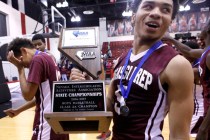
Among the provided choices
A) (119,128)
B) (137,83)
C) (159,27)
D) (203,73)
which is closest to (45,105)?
(119,128)

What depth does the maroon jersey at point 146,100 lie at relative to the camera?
962mm

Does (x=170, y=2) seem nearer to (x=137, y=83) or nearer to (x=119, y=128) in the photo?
(x=137, y=83)

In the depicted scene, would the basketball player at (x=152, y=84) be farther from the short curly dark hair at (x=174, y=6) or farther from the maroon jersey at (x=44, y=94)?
the maroon jersey at (x=44, y=94)

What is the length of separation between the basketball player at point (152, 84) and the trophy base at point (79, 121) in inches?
7.0

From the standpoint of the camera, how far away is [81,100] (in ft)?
2.89

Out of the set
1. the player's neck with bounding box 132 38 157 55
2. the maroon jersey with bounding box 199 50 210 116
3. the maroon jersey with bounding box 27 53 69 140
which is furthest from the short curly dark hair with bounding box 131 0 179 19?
the maroon jersey with bounding box 27 53 69 140

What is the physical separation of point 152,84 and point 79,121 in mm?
343

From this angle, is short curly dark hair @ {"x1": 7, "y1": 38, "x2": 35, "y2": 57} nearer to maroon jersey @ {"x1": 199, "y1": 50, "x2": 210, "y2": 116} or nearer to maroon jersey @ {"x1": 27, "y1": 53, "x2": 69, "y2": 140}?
maroon jersey @ {"x1": 27, "y1": 53, "x2": 69, "y2": 140}

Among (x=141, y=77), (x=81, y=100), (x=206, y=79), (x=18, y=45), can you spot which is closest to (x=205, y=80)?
(x=206, y=79)

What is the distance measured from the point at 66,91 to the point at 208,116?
39.9 inches

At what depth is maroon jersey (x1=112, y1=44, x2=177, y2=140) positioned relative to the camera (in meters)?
0.96

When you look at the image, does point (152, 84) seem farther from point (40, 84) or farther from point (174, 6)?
point (40, 84)

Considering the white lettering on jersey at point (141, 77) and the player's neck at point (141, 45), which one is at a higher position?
the player's neck at point (141, 45)

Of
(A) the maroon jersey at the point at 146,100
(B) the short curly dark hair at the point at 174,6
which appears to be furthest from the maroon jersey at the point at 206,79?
(A) the maroon jersey at the point at 146,100
